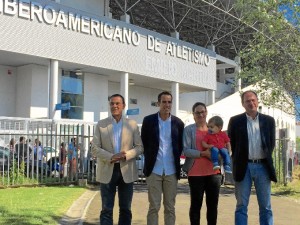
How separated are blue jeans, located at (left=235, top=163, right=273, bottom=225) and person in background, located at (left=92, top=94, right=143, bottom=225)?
4.50 feet

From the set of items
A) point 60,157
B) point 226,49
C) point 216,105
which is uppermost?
point 226,49

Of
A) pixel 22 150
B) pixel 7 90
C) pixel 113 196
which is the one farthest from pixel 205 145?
pixel 7 90

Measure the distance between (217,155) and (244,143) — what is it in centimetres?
37

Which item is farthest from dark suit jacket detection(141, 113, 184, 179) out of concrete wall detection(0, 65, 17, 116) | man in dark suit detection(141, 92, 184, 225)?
concrete wall detection(0, 65, 17, 116)

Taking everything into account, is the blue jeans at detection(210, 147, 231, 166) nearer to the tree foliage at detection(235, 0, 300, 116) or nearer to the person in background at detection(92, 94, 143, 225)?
the person in background at detection(92, 94, 143, 225)

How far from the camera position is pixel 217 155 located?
5559 mm

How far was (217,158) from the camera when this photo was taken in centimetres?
556

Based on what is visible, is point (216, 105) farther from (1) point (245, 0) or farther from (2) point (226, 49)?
(1) point (245, 0)

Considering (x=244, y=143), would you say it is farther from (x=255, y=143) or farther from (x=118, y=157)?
(x=118, y=157)

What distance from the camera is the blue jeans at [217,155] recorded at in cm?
555

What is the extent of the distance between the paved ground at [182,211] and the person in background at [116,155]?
1.98 meters

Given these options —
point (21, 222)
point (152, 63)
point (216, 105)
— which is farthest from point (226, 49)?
point (21, 222)

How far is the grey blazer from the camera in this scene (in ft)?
18.2

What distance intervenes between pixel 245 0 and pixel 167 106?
9.74 meters
